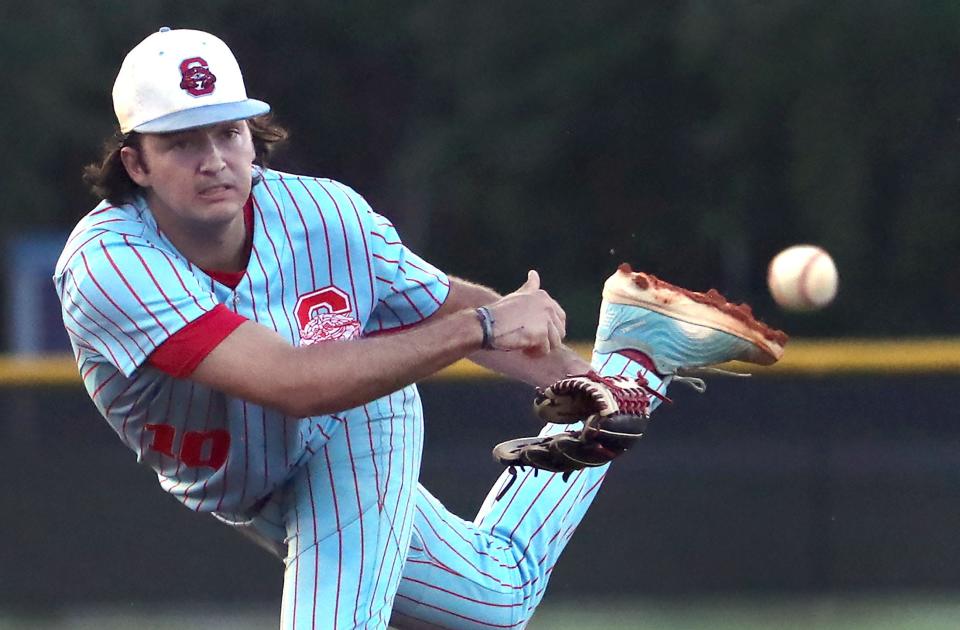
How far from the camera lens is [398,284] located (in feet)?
10.1

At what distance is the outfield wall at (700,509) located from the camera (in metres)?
5.27

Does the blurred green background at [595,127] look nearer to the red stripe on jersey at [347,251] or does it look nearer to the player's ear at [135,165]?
the red stripe on jersey at [347,251]

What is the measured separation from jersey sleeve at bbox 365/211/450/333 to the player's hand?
0.41 metres

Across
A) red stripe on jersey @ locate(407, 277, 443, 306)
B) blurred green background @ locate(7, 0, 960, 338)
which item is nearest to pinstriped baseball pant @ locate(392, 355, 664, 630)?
red stripe on jersey @ locate(407, 277, 443, 306)

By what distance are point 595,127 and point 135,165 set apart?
8445 millimetres

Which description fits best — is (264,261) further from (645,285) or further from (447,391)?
(447,391)

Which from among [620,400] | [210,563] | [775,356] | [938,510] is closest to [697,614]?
[938,510]

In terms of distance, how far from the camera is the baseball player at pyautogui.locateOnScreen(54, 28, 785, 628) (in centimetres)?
261

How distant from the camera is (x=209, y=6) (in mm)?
10992

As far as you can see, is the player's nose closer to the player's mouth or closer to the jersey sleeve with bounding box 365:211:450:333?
the player's mouth

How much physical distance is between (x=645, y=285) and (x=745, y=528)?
6.97ft

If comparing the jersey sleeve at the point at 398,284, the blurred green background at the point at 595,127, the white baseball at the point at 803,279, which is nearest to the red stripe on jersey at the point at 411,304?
the jersey sleeve at the point at 398,284

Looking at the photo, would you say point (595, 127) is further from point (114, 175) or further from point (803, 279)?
point (114, 175)

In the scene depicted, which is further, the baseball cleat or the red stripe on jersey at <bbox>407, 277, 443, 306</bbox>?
the baseball cleat
